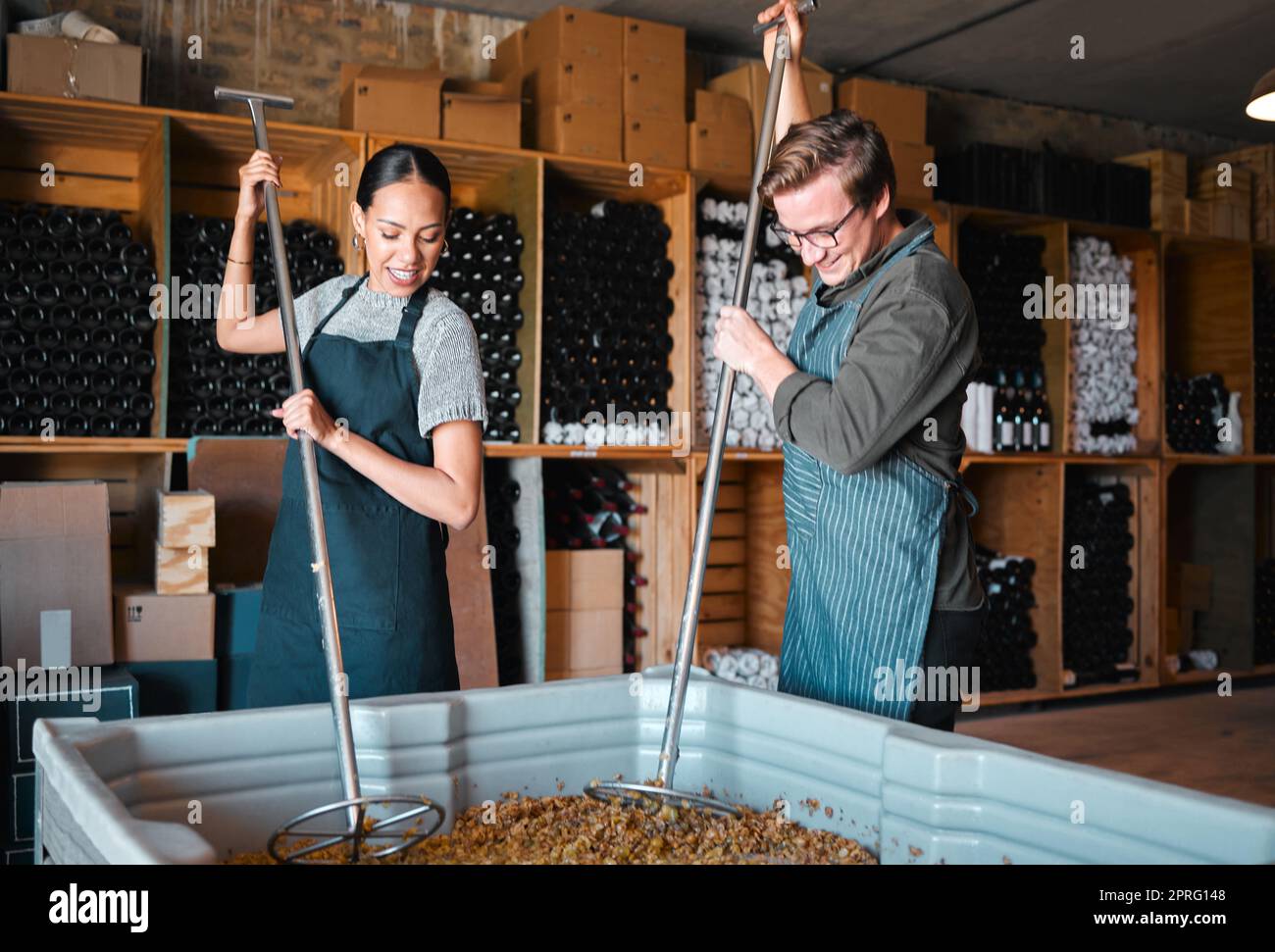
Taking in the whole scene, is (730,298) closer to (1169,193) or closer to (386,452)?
(1169,193)

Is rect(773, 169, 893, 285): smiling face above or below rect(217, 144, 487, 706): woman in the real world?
above

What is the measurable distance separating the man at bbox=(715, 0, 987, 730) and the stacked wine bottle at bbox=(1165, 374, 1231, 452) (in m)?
4.78

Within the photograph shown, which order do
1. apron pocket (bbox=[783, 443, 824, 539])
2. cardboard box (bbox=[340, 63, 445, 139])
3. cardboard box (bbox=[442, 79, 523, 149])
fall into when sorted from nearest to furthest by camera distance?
apron pocket (bbox=[783, 443, 824, 539]) → cardboard box (bbox=[340, 63, 445, 139]) → cardboard box (bbox=[442, 79, 523, 149])

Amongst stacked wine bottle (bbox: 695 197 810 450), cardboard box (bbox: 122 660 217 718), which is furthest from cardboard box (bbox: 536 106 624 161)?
cardboard box (bbox: 122 660 217 718)

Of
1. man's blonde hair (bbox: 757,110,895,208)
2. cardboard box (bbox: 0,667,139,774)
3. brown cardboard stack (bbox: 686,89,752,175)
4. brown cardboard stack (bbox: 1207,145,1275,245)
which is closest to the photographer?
man's blonde hair (bbox: 757,110,895,208)

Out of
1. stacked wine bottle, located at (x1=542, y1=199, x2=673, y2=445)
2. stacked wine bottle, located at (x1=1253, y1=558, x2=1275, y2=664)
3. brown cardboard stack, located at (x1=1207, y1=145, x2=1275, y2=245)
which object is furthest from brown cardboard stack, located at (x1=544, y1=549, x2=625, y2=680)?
brown cardboard stack, located at (x1=1207, y1=145, x2=1275, y2=245)

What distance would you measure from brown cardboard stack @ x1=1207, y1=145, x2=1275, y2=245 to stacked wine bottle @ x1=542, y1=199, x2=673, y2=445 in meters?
3.65

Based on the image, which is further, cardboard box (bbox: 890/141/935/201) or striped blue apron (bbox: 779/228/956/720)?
cardboard box (bbox: 890/141/935/201)

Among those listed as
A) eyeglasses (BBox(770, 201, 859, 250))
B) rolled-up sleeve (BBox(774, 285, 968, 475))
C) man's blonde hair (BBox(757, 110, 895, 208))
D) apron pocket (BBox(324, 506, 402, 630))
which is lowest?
apron pocket (BBox(324, 506, 402, 630))

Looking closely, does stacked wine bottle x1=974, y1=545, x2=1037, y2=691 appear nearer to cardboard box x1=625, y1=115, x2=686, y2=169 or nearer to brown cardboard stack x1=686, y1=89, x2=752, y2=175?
brown cardboard stack x1=686, y1=89, x2=752, y2=175

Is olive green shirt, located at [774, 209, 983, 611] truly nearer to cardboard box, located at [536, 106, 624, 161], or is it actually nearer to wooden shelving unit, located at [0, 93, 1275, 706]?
wooden shelving unit, located at [0, 93, 1275, 706]

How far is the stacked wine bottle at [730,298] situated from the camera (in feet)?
15.6

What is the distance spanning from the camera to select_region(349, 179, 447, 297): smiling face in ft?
5.85
